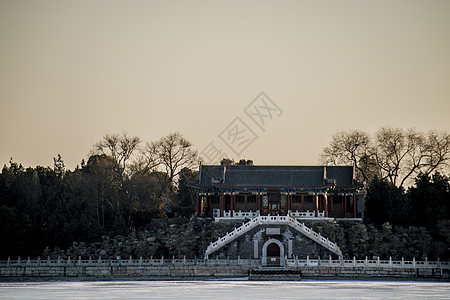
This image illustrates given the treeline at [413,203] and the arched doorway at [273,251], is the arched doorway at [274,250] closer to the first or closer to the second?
the arched doorway at [273,251]

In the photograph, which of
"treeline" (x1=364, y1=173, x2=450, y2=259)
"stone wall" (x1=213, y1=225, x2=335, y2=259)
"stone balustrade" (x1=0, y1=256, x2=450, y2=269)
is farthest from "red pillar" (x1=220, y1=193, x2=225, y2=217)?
"treeline" (x1=364, y1=173, x2=450, y2=259)

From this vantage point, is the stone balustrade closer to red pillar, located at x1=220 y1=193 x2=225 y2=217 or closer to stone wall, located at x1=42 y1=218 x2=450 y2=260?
stone wall, located at x1=42 y1=218 x2=450 y2=260

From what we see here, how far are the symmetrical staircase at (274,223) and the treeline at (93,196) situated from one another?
439 inches

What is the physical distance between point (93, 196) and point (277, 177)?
17119 millimetres

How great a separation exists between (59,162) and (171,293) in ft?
A: 127

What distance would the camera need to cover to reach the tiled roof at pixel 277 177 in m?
69.1

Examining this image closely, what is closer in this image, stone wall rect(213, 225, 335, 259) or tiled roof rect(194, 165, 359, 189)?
stone wall rect(213, 225, 335, 259)

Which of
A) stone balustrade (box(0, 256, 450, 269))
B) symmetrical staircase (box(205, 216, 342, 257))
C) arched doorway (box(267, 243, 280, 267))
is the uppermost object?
symmetrical staircase (box(205, 216, 342, 257))

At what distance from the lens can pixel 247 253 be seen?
62.3 meters

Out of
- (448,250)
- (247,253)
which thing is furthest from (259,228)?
(448,250)

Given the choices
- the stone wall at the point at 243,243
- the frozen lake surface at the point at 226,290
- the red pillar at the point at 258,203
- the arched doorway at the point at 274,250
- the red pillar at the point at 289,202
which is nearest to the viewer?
the frozen lake surface at the point at 226,290

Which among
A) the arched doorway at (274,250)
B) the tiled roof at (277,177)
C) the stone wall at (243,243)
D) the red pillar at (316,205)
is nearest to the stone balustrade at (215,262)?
the arched doorway at (274,250)

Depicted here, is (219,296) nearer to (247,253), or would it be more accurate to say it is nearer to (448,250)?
(247,253)

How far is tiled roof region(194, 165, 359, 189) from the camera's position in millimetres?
69062
